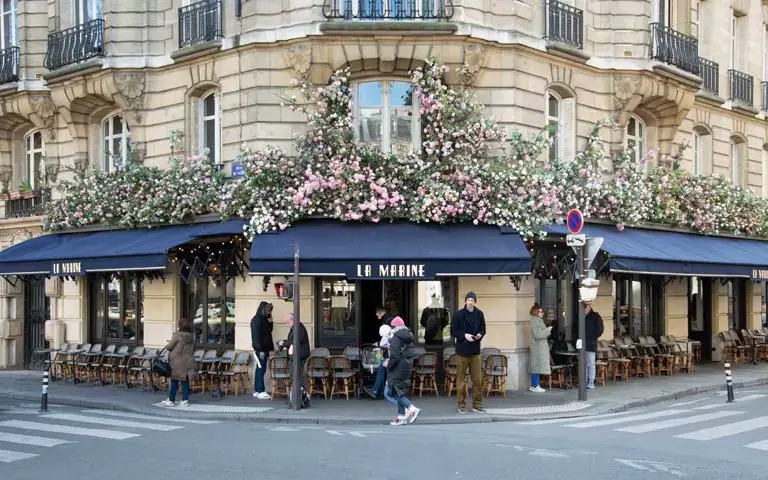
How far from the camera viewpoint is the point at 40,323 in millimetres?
24797

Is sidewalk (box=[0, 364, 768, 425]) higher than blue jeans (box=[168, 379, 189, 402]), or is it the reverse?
blue jeans (box=[168, 379, 189, 402])

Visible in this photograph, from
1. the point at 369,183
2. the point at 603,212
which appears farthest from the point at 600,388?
the point at 369,183

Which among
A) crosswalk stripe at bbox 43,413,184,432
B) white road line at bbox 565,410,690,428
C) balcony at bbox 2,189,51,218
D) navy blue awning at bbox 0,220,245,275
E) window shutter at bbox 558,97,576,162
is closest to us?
crosswalk stripe at bbox 43,413,184,432

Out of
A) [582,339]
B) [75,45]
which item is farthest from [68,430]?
[75,45]

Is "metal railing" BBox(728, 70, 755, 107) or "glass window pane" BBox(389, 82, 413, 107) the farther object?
"metal railing" BBox(728, 70, 755, 107)

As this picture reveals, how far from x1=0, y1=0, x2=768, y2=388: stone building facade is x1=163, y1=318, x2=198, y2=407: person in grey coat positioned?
2.18 meters

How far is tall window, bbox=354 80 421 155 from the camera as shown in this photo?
18531mm

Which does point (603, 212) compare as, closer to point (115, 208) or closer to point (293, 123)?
point (293, 123)

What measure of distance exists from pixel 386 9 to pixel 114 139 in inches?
300

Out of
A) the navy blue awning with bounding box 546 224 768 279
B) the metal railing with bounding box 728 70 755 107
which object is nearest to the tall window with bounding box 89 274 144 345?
the navy blue awning with bounding box 546 224 768 279

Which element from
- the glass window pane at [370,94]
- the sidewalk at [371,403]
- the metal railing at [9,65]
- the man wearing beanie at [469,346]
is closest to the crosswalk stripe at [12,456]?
the sidewalk at [371,403]

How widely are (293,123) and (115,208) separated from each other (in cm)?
460

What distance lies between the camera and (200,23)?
19.4 meters

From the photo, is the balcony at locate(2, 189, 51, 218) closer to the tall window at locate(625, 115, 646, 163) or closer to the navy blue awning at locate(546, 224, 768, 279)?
the navy blue awning at locate(546, 224, 768, 279)
